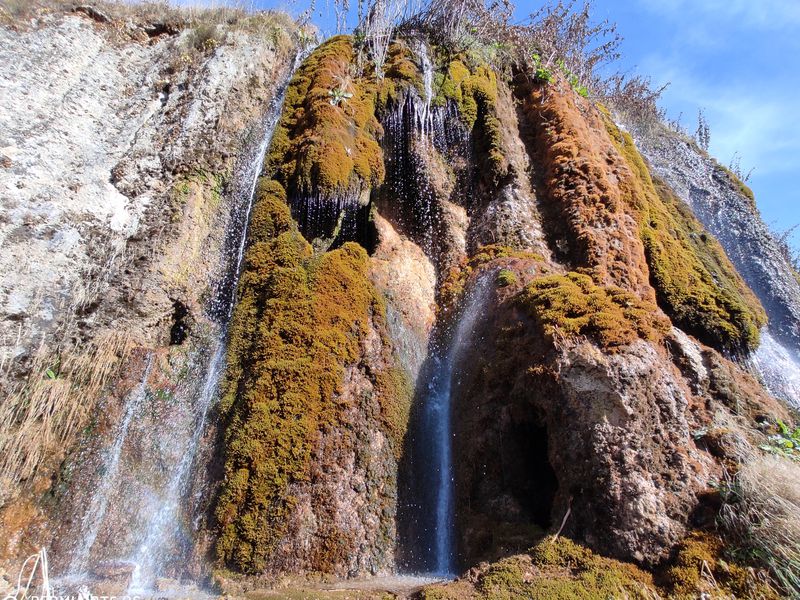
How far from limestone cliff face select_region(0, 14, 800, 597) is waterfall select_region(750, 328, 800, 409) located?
0.55 metres

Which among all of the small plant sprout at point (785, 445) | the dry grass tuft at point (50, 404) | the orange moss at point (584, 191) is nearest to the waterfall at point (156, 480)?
the dry grass tuft at point (50, 404)

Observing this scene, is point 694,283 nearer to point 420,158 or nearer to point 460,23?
point 420,158

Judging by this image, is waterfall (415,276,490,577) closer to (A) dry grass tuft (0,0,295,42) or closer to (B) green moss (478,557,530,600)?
(B) green moss (478,557,530,600)

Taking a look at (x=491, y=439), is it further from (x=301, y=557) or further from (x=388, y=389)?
(x=301, y=557)

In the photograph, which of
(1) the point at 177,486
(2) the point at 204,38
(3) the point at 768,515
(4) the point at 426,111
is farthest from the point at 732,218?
(1) the point at 177,486

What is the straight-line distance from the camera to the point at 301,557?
4.07m

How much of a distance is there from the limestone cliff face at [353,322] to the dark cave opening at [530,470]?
0.02m

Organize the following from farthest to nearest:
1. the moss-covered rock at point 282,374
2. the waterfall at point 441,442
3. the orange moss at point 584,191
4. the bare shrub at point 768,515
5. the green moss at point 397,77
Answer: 1. the green moss at point 397,77
2. the orange moss at point 584,191
3. the waterfall at point 441,442
4. the moss-covered rock at point 282,374
5. the bare shrub at point 768,515

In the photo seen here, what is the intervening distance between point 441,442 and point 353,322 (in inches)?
62.6

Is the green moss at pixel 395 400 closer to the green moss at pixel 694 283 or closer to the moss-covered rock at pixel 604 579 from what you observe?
the moss-covered rock at pixel 604 579

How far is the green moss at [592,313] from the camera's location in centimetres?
437

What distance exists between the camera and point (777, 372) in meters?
7.12

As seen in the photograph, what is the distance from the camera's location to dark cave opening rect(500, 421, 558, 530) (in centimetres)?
435

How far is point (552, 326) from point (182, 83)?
7637mm
